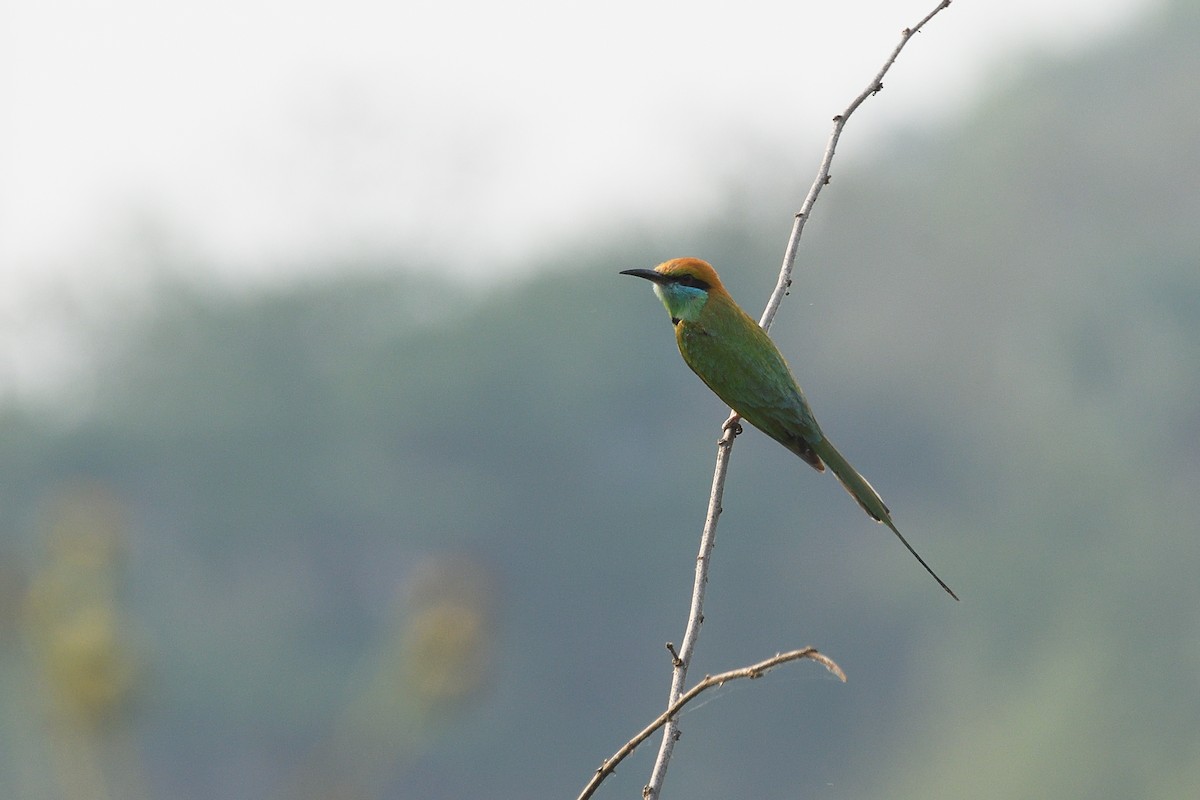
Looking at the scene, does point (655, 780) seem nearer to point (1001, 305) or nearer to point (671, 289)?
point (671, 289)

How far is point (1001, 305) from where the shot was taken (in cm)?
6334

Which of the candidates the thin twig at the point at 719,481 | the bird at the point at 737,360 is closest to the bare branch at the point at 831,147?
the thin twig at the point at 719,481

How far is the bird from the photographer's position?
164 inches

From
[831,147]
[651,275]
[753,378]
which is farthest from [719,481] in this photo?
[651,275]

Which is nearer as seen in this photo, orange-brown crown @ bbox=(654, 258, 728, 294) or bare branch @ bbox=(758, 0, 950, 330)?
bare branch @ bbox=(758, 0, 950, 330)

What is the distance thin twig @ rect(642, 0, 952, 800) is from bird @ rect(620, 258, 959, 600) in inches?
7.2

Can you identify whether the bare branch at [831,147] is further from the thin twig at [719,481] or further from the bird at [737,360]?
the bird at [737,360]

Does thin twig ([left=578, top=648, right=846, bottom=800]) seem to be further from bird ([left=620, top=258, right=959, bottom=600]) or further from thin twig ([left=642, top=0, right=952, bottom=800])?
bird ([left=620, top=258, right=959, bottom=600])

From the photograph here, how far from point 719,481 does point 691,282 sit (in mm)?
1639

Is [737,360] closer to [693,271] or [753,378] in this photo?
[753,378]

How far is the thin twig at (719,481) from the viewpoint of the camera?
6.82 feet

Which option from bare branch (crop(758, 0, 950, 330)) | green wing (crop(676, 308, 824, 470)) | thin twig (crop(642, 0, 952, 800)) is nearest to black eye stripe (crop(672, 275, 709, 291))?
green wing (crop(676, 308, 824, 470))

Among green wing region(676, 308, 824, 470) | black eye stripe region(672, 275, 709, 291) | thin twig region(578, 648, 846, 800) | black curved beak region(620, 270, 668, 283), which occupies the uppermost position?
black curved beak region(620, 270, 668, 283)

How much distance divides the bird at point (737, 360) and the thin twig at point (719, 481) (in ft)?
0.60
